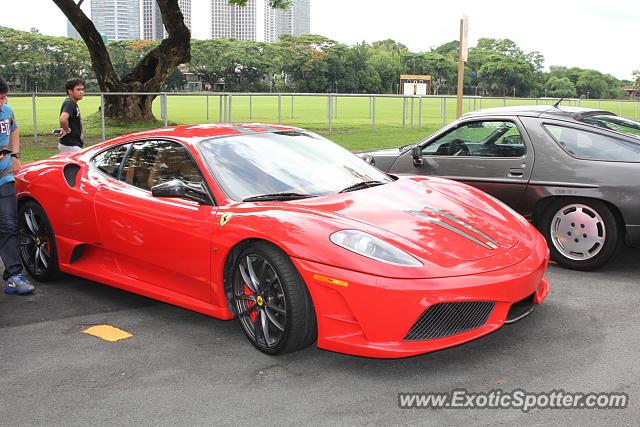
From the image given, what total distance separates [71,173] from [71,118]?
9.78 feet

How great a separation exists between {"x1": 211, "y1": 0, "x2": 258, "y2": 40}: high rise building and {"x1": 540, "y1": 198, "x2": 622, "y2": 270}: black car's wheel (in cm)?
14916

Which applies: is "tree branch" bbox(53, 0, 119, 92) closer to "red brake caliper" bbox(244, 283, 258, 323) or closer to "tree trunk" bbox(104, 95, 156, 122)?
"tree trunk" bbox(104, 95, 156, 122)

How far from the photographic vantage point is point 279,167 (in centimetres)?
466

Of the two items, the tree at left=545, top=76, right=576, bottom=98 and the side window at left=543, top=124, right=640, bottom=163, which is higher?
the tree at left=545, top=76, right=576, bottom=98

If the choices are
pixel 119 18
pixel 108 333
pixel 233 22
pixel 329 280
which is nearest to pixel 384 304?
pixel 329 280

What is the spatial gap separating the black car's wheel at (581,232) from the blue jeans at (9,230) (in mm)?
4503

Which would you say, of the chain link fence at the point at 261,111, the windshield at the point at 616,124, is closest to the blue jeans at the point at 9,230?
the windshield at the point at 616,124

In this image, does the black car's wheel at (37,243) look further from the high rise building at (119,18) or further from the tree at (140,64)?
the high rise building at (119,18)

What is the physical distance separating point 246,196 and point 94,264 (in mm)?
1626

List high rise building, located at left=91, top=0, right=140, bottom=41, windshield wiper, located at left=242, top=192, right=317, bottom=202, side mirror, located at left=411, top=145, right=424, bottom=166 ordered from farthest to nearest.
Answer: high rise building, located at left=91, top=0, right=140, bottom=41 < side mirror, located at left=411, top=145, right=424, bottom=166 < windshield wiper, located at left=242, top=192, right=317, bottom=202

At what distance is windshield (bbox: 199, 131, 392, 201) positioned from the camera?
4473 millimetres

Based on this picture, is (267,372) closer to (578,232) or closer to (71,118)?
(578,232)

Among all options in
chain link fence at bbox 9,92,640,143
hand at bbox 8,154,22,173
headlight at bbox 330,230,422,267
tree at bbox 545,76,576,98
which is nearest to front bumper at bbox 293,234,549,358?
headlight at bbox 330,230,422,267

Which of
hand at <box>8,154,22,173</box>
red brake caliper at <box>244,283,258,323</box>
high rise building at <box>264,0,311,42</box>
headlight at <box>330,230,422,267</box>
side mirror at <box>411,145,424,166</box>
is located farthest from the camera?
high rise building at <box>264,0,311,42</box>
